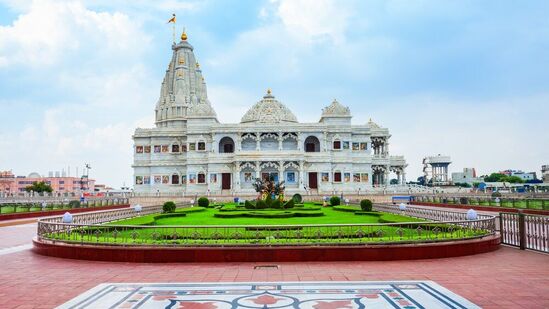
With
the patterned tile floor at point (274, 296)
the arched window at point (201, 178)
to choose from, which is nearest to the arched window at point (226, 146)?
the arched window at point (201, 178)

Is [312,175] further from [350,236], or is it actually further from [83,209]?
[350,236]

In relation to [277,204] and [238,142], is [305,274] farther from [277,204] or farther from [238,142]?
[238,142]

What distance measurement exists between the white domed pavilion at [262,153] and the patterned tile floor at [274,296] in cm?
4433

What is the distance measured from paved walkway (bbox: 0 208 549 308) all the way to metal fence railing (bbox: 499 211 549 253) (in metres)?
0.60

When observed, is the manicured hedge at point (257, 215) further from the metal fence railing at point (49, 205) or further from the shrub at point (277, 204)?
the metal fence railing at point (49, 205)

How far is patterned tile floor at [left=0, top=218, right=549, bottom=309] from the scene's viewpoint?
8438mm

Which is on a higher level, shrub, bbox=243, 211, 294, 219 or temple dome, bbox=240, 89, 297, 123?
temple dome, bbox=240, 89, 297, 123

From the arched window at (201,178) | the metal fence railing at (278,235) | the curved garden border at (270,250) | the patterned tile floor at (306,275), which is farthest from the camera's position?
the arched window at (201,178)

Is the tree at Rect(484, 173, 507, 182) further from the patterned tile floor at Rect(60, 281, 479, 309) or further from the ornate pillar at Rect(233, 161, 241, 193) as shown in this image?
the patterned tile floor at Rect(60, 281, 479, 309)

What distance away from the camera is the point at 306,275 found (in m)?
10.4

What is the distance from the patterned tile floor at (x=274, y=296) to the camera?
7.83 meters

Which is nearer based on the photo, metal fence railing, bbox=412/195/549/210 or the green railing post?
the green railing post

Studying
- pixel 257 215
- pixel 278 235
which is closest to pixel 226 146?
pixel 257 215

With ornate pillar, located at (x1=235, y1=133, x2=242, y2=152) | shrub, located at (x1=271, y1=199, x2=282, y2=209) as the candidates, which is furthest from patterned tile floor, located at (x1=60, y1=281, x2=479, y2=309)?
ornate pillar, located at (x1=235, y1=133, x2=242, y2=152)
